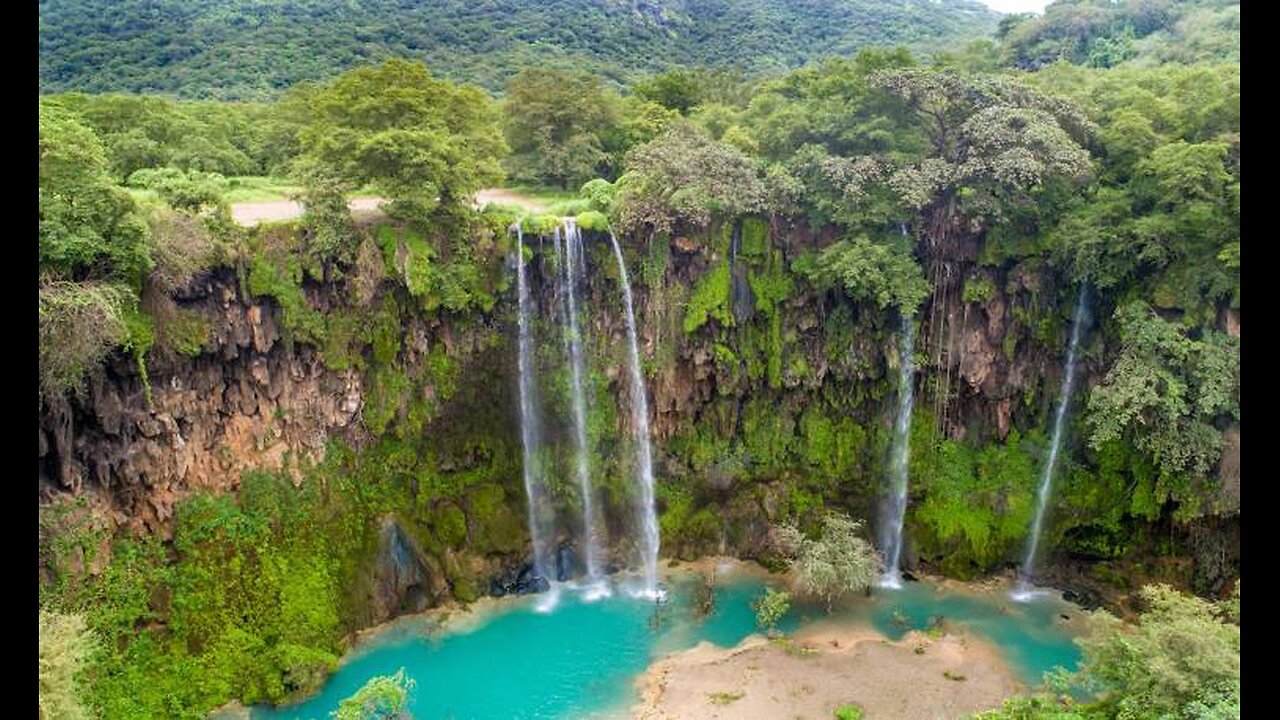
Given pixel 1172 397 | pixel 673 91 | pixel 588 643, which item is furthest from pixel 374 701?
pixel 673 91

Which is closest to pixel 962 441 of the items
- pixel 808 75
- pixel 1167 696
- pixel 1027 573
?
pixel 1027 573

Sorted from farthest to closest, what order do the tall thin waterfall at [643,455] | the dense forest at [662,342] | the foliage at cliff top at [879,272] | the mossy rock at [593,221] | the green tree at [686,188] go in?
the tall thin waterfall at [643,455], the mossy rock at [593,221], the green tree at [686,188], the foliage at cliff top at [879,272], the dense forest at [662,342]

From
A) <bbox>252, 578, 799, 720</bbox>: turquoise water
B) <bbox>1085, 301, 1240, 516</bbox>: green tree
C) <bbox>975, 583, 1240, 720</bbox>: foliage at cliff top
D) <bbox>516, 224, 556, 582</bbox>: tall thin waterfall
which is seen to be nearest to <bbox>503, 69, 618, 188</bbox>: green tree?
<bbox>516, 224, 556, 582</bbox>: tall thin waterfall

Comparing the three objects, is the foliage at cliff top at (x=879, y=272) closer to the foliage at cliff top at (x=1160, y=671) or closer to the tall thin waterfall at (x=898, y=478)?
the tall thin waterfall at (x=898, y=478)

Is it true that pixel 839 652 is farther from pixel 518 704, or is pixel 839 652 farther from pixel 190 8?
pixel 190 8

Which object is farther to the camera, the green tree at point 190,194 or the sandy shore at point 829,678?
the green tree at point 190,194

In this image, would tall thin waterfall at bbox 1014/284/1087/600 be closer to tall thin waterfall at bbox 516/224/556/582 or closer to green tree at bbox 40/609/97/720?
tall thin waterfall at bbox 516/224/556/582

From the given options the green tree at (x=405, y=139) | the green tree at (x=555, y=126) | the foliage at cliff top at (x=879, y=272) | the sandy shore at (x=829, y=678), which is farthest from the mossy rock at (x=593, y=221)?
the sandy shore at (x=829, y=678)

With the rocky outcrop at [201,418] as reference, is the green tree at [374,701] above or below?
below
